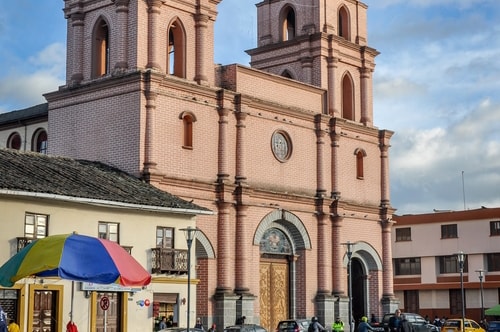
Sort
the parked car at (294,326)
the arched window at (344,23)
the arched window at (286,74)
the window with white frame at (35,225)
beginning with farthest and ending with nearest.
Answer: the arched window at (344,23) → the arched window at (286,74) → the parked car at (294,326) → the window with white frame at (35,225)

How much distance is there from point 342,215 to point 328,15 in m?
11.2

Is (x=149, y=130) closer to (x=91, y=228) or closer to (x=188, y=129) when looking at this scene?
(x=188, y=129)

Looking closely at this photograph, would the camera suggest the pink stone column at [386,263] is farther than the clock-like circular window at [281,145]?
Yes

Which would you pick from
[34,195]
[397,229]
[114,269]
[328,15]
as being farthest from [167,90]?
[397,229]

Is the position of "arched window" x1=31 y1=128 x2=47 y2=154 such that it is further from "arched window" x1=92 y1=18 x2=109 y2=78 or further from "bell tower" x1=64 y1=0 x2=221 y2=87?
"arched window" x1=92 y1=18 x2=109 y2=78

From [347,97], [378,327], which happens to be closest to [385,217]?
[347,97]

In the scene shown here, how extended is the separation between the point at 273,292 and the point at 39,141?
14.1 metres

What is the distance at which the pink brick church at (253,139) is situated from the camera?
4212 cm

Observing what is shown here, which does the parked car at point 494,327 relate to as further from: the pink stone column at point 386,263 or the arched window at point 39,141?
the arched window at point 39,141

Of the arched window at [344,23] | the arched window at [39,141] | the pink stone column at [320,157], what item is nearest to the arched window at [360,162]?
the pink stone column at [320,157]

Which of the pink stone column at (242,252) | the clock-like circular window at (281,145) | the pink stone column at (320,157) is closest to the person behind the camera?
the pink stone column at (242,252)

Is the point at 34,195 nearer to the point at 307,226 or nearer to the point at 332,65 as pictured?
the point at 307,226

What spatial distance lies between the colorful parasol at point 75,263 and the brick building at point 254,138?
1796 cm

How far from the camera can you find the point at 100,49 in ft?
148
